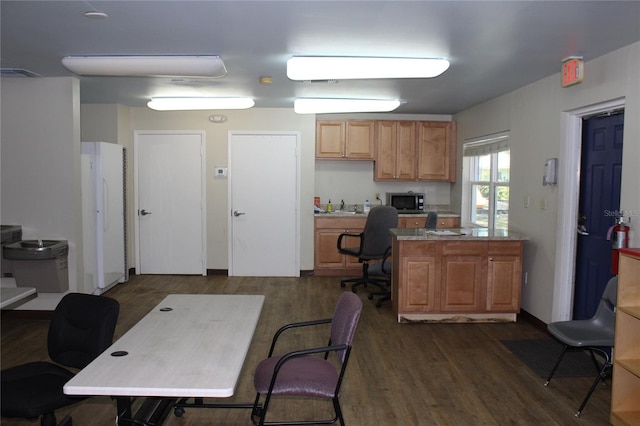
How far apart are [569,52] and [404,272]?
7.72ft

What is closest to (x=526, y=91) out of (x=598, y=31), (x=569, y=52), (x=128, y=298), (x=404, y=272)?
(x=569, y=52)

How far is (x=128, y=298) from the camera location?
5.78 metres

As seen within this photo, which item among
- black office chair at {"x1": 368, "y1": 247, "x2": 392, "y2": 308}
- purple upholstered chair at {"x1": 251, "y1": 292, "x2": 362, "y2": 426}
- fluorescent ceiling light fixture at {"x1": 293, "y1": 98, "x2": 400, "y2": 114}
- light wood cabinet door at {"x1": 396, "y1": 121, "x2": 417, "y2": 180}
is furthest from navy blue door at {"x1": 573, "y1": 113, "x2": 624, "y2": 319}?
light wood cabinet door at {"x1": 396, "y1": 121, "x2": 417, "y2": 180}

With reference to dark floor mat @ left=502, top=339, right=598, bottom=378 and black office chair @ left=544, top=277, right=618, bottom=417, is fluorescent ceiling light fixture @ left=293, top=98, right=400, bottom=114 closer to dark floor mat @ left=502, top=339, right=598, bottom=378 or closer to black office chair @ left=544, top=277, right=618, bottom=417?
dark floor mat @ left=502, top=339, right=598, bottom=378

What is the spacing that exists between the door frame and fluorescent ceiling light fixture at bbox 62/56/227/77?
305cm

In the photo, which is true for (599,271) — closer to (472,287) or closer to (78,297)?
(472,287)

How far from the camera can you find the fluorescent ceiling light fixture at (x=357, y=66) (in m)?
3.79

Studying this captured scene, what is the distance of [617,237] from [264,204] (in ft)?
15.0

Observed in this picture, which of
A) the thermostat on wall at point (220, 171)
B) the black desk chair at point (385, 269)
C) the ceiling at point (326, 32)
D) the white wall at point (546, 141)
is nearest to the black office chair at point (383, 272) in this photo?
the black desk chair at point (385, 269)

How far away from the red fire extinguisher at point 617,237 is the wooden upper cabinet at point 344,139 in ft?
13.2

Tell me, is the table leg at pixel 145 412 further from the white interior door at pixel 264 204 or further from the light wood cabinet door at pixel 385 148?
the light wood cabinet door at pixel 385 148

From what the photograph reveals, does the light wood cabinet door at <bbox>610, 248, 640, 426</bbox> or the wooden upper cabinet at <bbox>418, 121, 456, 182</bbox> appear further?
the wooden upper cabinet at <bbox>418, 121, 456, 182</bbox>

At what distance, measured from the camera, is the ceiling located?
9.28 feet

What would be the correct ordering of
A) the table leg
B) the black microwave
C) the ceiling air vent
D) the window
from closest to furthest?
1. the table leg
2. the ceiling air vent
3. the window
4. the black microwave
